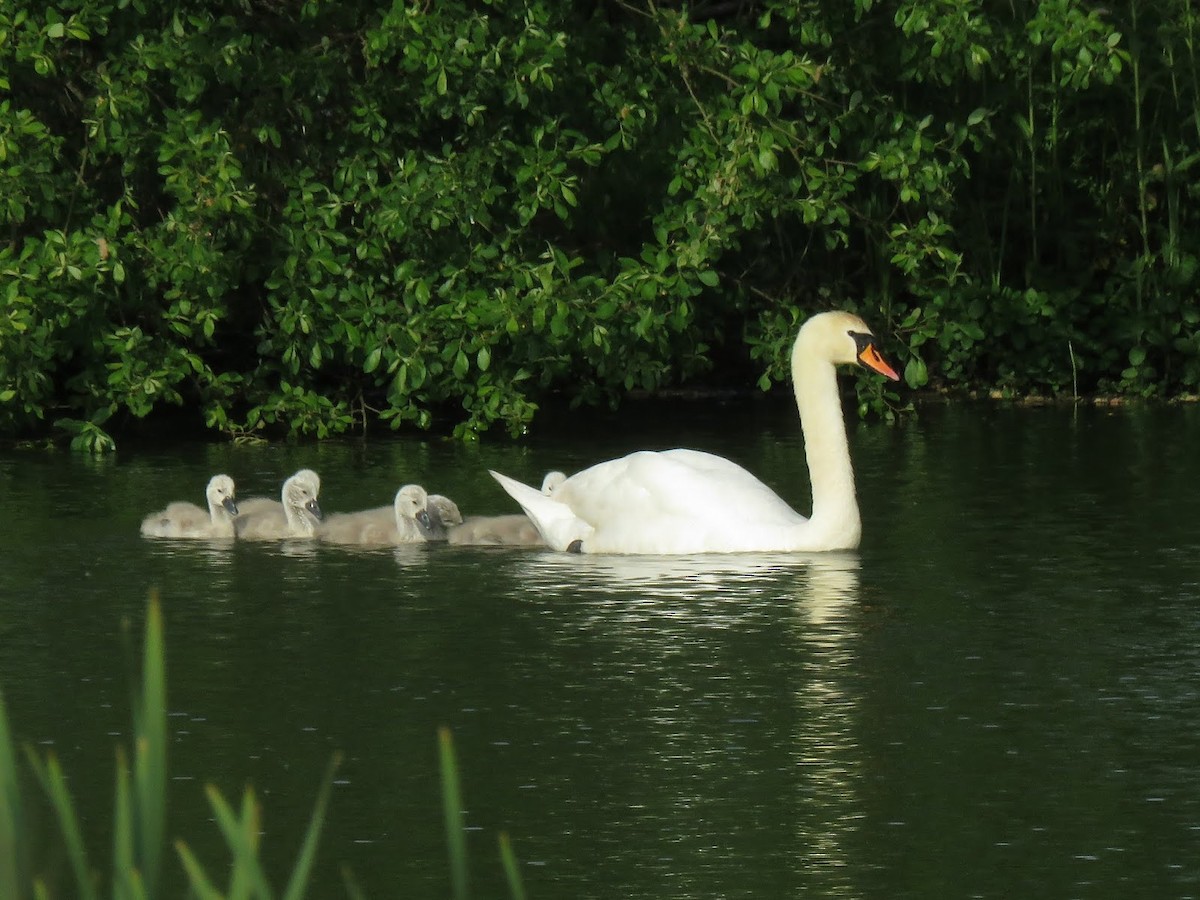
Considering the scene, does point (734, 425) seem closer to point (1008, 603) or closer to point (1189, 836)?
point (1008, 603)

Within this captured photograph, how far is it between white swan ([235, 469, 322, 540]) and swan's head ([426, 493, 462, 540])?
535 millimetres

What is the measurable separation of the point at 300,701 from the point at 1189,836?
117 inches

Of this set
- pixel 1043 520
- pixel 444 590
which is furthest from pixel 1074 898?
pixel 1043 520

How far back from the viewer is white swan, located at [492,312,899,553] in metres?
10.6

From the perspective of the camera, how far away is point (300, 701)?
26.5 ft

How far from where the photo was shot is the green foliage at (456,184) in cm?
1462

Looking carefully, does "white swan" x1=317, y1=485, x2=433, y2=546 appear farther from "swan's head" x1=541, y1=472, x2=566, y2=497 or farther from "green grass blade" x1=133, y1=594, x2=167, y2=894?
"green grass blade" x1=133, y1=594, x2=167, y2=894

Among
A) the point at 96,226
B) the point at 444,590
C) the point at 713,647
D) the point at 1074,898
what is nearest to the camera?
the point at 1074,898

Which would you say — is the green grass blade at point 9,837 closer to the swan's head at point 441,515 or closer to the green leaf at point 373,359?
the swan's head at point 441,515

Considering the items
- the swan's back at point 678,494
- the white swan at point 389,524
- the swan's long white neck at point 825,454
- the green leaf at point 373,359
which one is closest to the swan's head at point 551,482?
the swan's back at point 678,494

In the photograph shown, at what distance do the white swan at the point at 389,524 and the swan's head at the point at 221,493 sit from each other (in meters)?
0.45

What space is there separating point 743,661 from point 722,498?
2.16 metres

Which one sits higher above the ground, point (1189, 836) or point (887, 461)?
point (887, 461)

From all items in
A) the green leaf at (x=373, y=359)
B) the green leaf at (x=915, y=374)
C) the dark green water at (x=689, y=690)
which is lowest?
the dark green water at (x=689, y=690)
